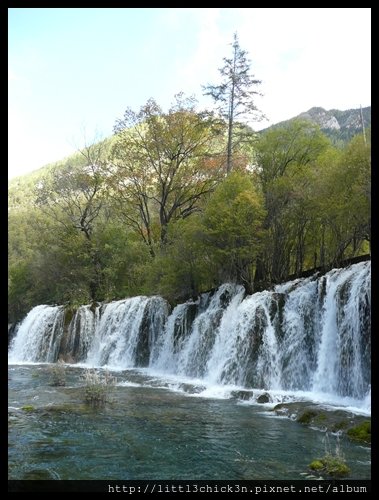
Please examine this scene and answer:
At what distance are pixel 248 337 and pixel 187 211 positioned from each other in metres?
17.7

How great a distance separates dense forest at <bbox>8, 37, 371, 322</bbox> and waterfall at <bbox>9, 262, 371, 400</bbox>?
185 centimetres

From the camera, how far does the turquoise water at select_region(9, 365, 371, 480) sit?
764 cm

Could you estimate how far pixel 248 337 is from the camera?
1820cm

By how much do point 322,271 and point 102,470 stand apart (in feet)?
45.5

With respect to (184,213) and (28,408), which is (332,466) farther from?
(184,213)

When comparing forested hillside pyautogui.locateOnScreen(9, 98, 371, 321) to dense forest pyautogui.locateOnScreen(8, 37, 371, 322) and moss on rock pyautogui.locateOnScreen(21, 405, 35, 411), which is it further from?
moss on rock pyautogui.locateOnScreen(21, 405, 35, 411)

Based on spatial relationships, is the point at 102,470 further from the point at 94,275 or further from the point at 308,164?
the point at 94,275

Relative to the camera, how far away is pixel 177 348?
76.1 feet

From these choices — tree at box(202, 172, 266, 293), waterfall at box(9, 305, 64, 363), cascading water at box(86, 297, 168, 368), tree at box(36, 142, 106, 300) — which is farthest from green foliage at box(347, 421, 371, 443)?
tree at box(36, 142, 106, 300)

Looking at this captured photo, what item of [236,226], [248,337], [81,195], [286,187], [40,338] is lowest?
[40,338]

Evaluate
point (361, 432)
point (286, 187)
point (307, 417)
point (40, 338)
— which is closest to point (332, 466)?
point (361, 432)

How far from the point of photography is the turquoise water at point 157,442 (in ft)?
25.1

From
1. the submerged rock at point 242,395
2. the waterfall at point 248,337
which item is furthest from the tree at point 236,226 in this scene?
the submerged rock at point 242,395
